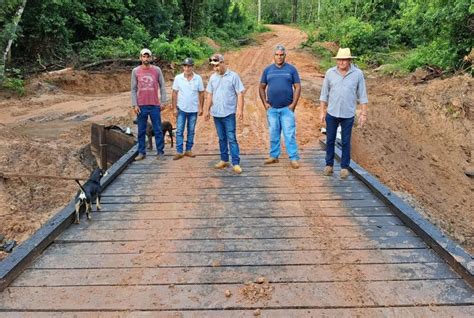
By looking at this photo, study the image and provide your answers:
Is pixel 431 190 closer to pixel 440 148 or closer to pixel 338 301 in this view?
pixel 440 148

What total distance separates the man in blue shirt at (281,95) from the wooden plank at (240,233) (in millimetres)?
2296

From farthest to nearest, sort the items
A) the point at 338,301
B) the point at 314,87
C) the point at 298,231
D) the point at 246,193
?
the point at 314,87 → the point at 246,193 → the point at 298,231 → the point at 338,301

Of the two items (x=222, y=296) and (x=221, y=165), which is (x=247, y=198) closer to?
(x=221, y=165)

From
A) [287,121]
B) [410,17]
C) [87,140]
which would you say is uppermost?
[410,17]

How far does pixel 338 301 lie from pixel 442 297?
2.48 ft

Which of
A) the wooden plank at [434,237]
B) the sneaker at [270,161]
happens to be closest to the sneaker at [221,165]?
the sneaker at [270,161]

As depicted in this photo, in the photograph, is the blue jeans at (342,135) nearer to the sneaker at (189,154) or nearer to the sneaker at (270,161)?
the sneaker at (270,161)

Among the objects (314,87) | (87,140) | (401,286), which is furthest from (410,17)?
(401,286)

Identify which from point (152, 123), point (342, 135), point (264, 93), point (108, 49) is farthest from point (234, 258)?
point (108, 49)

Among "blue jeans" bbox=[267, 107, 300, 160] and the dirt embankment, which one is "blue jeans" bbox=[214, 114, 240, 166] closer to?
"blue jeans" bbox=[267, 107, 300, 160]

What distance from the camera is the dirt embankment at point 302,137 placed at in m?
8.35

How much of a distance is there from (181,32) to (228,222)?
26.0 metres

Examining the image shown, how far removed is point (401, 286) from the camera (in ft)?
11.6

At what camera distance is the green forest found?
16188 millimetres
